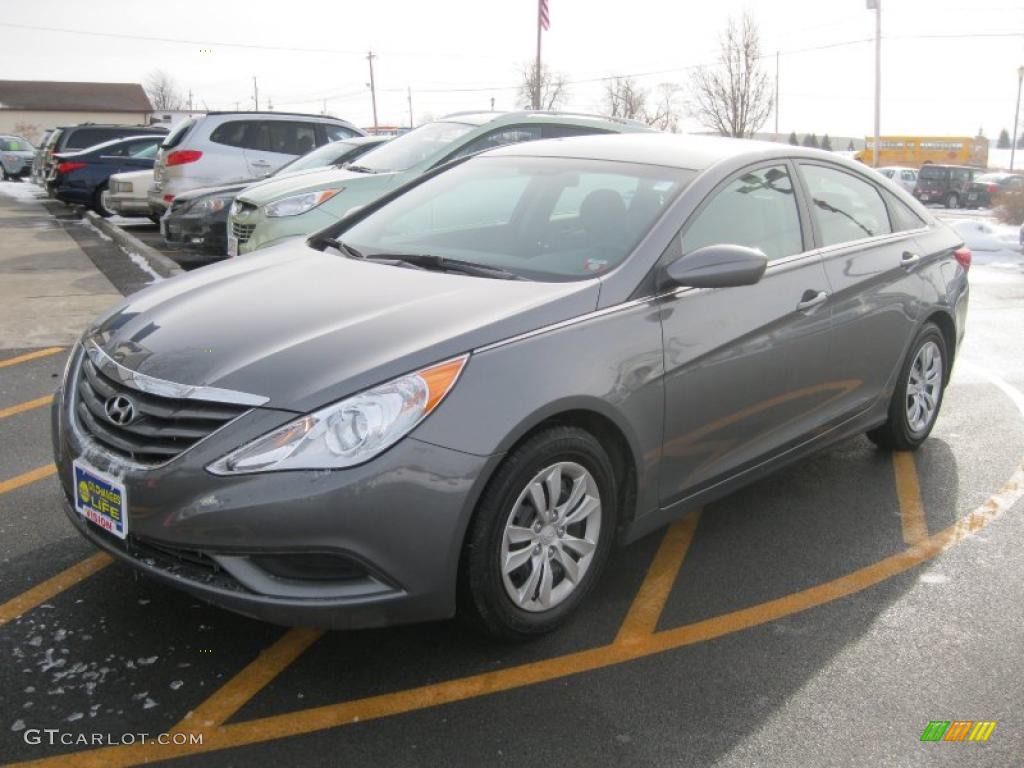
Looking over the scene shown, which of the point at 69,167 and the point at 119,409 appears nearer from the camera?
the point at 119,409

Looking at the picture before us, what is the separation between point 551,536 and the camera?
3.07m

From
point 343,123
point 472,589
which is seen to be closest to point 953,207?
point 343,123

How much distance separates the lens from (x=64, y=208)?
2175 centimetres

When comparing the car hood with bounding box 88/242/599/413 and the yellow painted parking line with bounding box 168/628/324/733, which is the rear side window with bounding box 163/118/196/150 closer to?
the car hood with bounding box 88/242/599/413

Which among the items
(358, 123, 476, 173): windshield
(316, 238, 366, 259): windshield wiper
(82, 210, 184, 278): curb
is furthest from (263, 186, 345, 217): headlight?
(316, 238, 366, 259): windshield wiper

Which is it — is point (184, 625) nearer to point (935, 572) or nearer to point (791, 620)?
point (791, 620)

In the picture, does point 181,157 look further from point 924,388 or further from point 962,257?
point 924,388

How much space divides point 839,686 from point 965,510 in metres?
1.84

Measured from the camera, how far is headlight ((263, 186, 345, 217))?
820 centimetres

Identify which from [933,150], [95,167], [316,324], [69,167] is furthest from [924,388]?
[933,150]

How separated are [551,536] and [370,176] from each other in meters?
6.01

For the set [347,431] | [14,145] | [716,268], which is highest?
[14,145]

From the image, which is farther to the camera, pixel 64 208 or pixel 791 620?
pixel 64 208

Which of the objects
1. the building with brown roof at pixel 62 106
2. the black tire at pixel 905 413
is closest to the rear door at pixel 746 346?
the black tire at pixel 905 413
